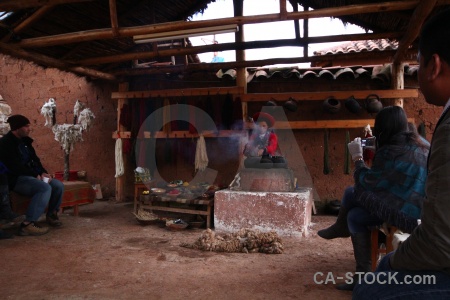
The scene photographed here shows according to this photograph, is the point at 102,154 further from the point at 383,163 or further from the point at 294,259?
the point at 383,163

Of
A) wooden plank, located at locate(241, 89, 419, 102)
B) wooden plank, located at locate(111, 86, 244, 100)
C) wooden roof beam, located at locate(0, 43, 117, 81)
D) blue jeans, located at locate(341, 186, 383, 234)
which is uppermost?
wooden roof beam, located at locate(0, 43, 117, 81)

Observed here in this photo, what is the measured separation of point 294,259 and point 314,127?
304 centimetres

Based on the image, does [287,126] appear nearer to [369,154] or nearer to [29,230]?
[369,154]

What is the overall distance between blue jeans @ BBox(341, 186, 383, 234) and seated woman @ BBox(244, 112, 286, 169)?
1955 mm

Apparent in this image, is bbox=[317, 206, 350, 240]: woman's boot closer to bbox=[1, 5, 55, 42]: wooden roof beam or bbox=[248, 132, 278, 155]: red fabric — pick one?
bbox=[248, 132, 278, 155]: red fabric

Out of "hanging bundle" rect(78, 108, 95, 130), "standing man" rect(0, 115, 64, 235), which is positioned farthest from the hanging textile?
"standing man" rect(0, 115, 64, 235)

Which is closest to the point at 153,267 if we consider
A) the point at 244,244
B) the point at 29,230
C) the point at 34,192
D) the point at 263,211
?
the point at 244,244

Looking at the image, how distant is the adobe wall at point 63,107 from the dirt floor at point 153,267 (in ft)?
8.73

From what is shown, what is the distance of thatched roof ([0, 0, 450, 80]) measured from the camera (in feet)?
13.9

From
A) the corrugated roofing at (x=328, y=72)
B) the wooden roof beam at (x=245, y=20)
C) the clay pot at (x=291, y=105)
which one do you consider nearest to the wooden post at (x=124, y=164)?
the corrugated roofing at (x=328, y=72)

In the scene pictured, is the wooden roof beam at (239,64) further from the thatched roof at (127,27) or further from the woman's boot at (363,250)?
the woman's boot at (363,250)

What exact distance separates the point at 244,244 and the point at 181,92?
365 centimetres

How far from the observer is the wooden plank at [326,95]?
6039 millimetres

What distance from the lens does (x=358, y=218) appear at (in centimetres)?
296
